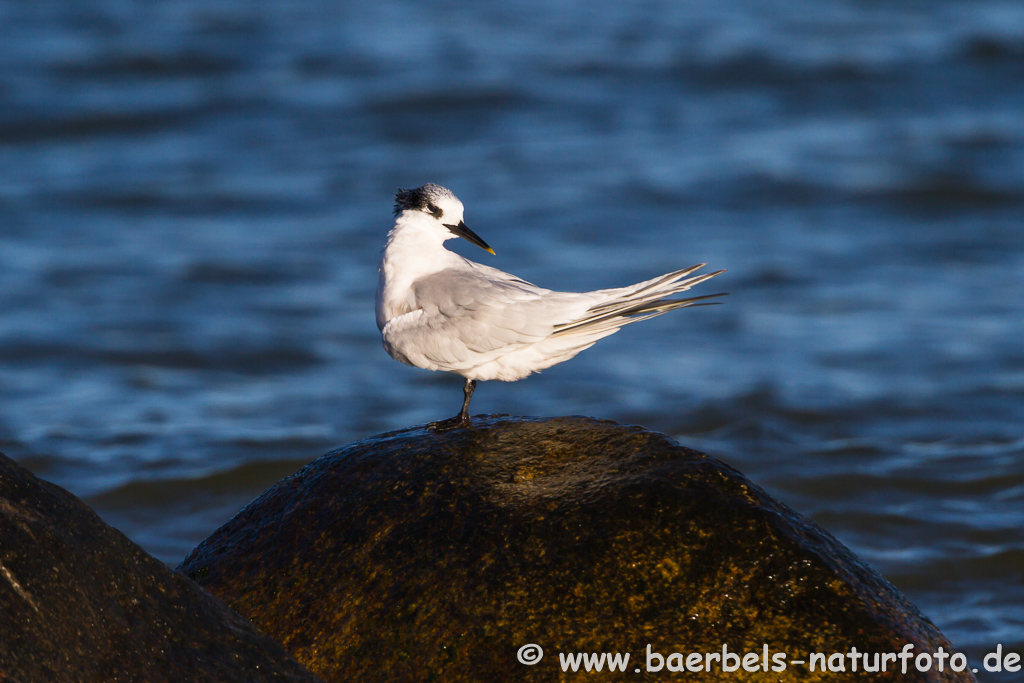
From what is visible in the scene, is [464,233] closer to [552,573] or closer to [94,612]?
[552,573]

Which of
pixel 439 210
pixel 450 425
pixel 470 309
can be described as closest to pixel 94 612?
pixel 450 425

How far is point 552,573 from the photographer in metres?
3.81

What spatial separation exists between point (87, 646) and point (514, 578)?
148 centimetres

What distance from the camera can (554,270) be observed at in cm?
1134

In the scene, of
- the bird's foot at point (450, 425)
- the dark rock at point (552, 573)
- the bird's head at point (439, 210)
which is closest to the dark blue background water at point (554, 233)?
the dark rock at point (552, 573)

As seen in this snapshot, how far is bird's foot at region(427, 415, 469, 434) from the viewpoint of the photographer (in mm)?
4691

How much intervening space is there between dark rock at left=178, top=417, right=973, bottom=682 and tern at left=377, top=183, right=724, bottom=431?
56 centimetres

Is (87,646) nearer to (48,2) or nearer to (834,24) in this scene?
(834,24)

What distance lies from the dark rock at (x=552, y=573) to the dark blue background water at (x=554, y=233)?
233cm

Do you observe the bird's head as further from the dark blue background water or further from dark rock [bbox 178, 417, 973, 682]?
the dark blue background water

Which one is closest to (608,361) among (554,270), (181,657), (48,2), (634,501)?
(554,270)

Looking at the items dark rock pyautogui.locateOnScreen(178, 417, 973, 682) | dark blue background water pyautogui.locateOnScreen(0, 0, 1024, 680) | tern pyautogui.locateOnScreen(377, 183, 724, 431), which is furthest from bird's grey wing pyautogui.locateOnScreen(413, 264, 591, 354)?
dark blue background water pyautogui.locateOnScreen(0, 0, 1024, 680)

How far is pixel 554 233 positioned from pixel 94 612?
9.73 meters

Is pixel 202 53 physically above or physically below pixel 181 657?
above
